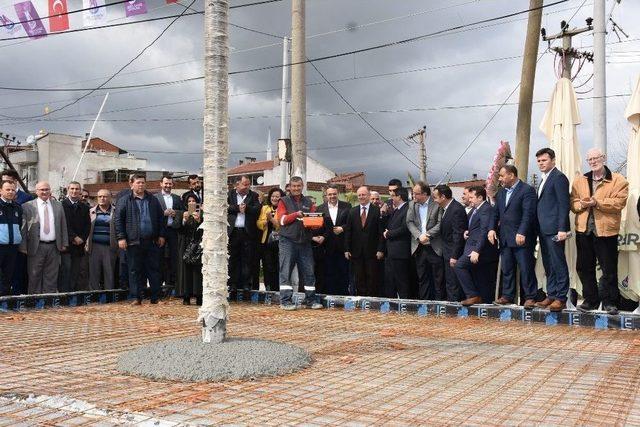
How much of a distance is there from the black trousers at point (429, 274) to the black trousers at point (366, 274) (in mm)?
736

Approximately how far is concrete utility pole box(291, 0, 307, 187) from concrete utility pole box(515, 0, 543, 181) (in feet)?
13.7

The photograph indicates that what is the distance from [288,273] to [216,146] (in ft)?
13.0

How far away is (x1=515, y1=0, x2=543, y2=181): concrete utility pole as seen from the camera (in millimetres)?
10258

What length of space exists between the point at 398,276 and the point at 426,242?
0.69 metres

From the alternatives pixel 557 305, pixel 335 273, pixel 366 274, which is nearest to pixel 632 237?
pixel 557 305

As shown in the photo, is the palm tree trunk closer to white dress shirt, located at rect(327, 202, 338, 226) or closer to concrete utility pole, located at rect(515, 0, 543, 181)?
white dress shirt, located at rect(327, 202, 338, 226)

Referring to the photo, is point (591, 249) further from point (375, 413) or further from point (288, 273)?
point (375, 413)

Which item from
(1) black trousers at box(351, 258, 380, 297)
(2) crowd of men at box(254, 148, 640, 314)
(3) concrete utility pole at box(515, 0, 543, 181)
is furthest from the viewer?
(3) concrete utility pole at box(515, 0, 543, 181)

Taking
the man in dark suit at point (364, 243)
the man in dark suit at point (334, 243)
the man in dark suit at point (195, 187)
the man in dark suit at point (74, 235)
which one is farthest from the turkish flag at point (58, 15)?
the man in dark suit at point (364, 243)

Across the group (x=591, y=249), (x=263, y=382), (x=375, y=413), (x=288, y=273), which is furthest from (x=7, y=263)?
(x=591, y=249)

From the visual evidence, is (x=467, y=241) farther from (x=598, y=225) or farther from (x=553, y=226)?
(x=598, y=225)

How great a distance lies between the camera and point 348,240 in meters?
8.65

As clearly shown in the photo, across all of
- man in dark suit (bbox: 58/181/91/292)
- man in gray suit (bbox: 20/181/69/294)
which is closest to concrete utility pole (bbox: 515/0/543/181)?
man in dark suit (bbox: 58/181/91/292)

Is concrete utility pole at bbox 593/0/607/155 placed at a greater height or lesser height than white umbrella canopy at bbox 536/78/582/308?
greater
